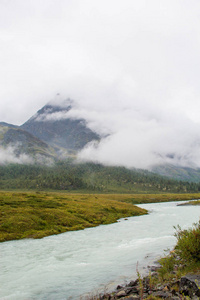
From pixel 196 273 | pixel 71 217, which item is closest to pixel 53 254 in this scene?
pixel 196 273

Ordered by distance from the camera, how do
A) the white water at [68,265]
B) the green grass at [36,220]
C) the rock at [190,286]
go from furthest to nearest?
the green grass at [36,220] → the white water at [68,265] → the rock at [190,286]

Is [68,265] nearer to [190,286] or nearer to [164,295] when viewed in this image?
[164,295]

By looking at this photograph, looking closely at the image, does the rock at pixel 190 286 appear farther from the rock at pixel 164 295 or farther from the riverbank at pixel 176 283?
the rock at pixel 164 295

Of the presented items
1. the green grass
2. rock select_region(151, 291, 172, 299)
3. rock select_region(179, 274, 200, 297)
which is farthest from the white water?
the green grass

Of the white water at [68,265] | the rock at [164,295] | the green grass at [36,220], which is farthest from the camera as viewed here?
the green grass at [36,220]

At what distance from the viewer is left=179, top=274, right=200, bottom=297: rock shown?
922 centimetres

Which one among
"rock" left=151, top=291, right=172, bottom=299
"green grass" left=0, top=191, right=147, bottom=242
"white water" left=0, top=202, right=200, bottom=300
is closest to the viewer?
"rock" left=151, top=291, right=172, bottom=299

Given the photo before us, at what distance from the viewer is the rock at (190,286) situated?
922 centimetres

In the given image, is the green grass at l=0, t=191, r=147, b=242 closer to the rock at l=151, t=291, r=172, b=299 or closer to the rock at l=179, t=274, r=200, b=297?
the rock at l=151, t=291, r=172, b=299

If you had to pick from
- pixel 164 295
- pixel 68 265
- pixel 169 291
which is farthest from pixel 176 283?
pixel 68 265

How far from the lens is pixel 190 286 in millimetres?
9805

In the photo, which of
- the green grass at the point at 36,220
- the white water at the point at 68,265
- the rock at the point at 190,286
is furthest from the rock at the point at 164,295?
the green grass at the point at 36,220

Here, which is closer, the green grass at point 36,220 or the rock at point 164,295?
the rock at point 164,295

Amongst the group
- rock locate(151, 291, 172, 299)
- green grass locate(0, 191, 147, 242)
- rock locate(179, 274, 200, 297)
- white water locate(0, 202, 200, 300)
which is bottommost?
green grass locate(0, 191, 147, 242)
